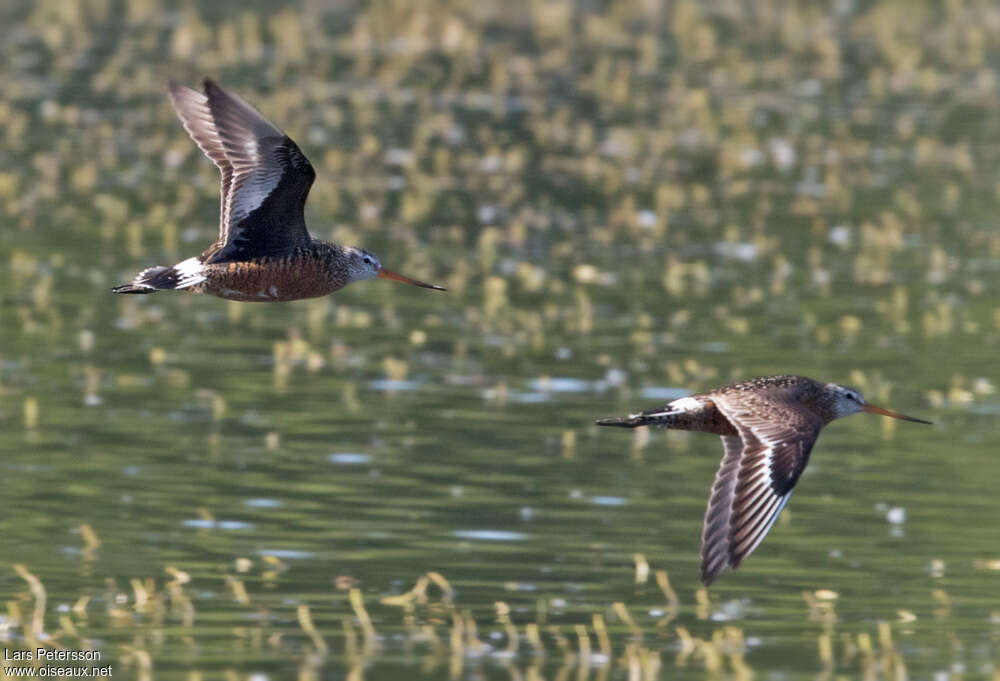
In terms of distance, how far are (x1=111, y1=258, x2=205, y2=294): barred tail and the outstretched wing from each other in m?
0.26

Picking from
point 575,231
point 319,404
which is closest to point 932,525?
point 319,404

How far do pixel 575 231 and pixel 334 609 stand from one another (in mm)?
19566

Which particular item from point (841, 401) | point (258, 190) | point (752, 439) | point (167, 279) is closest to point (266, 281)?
point (258, 190)

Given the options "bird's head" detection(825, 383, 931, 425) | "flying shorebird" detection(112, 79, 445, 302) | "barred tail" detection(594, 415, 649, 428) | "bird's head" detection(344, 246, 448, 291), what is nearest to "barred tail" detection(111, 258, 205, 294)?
"flying shorebird" detection(112, 79, 445, 302)

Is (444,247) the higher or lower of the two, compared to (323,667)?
higher

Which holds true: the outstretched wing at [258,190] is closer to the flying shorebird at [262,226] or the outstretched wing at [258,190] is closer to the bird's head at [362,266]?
the flying shorebird at [262,226]

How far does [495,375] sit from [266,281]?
9.95 metres

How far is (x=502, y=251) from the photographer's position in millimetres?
31906

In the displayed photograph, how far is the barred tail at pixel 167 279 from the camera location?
13.0 meters

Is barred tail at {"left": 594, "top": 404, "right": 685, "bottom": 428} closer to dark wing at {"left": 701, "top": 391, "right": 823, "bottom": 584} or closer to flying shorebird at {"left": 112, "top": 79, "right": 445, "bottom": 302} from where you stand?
dark wing at {"left": 701, "top": 391, "right": 823, "bottom": 584}


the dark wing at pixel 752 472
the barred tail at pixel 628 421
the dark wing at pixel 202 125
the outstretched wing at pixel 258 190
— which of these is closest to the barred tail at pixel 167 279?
the outstretched wing at pixel 258 190

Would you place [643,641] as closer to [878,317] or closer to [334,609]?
[334,609]

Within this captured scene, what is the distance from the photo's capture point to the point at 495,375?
23.8m

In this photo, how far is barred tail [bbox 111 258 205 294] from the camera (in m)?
13.0
